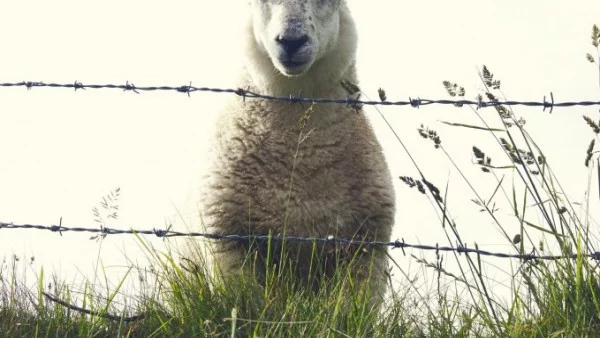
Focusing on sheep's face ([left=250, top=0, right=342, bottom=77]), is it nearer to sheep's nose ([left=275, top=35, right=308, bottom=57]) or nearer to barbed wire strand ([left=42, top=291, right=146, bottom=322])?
sheep's nose ([left=275, top=35, right=308, bottom=57])

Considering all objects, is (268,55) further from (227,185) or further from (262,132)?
(227,185)

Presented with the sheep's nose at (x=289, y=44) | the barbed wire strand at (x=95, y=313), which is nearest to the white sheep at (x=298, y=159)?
the sheep's nose at (x=289, y=44)

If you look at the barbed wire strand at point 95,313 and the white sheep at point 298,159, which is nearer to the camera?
the barbed wire strand at point 95,313

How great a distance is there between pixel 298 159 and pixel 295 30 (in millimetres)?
761

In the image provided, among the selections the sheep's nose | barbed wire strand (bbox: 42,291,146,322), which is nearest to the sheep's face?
the sheep's nose

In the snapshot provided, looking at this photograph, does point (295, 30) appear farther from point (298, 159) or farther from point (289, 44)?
point (298, 159)

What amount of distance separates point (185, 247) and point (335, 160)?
1.05 meters

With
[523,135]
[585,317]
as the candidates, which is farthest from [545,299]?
[523,135]

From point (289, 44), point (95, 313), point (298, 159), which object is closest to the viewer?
point (95, 313)

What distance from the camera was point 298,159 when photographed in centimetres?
540

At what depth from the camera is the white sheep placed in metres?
5.28

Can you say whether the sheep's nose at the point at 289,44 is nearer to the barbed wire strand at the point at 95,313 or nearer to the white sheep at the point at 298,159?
the white sheep at the point at 298,159

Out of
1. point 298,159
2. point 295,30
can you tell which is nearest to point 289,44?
point 295,30

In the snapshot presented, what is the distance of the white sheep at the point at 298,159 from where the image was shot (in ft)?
17.3
